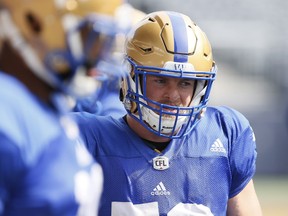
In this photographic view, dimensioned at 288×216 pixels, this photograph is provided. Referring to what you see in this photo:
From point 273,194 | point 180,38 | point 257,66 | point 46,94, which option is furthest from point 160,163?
point 257,66

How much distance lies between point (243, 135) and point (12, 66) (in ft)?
3.83

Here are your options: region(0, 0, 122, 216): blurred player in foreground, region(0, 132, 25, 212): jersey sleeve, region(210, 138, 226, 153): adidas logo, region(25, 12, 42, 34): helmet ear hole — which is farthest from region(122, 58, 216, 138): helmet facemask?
region(0, 132, 25, 212): jersey sleeve

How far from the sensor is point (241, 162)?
7.80ft

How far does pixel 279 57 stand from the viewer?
8.71m

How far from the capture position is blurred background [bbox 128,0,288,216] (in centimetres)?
754

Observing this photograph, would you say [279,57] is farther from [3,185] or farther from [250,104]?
[3,185]

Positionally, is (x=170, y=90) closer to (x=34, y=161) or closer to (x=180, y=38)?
(x=180, y=38)

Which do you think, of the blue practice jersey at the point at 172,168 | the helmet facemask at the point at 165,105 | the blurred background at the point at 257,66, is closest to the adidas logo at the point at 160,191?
the blue practice jersey at the point at 172,168

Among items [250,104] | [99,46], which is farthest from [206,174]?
[250,104]

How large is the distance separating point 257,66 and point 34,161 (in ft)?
24.6

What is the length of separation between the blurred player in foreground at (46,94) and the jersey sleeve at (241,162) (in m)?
0.92

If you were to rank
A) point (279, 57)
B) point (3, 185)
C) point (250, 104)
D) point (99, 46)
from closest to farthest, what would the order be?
point (3, 185)
point (99, 46)
point (250, 104)
point (279, 57)

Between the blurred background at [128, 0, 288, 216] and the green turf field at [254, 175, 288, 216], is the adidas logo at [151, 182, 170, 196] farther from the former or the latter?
the blurred background at [128, 0, 288, 216]

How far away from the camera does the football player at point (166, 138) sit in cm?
222
